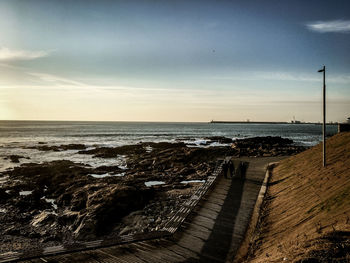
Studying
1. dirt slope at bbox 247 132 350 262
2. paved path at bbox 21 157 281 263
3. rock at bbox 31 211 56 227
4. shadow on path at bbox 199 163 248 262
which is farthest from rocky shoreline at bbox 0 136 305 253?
dirt slope at bbox 247 132 350 262

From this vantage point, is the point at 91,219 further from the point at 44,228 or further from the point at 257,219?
the point at 257,219

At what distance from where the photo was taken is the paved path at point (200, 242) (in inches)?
342

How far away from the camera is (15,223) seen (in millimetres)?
16406

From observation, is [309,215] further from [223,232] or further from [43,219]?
[43,219]

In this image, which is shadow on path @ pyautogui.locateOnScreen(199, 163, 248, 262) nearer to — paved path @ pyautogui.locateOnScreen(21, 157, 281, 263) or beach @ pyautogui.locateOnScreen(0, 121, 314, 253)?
paved path @ pyautogui.locateOnScreen(21, 157, 281, 263)

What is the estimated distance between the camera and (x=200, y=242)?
994 cm

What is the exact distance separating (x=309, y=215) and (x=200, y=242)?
14.8 ft

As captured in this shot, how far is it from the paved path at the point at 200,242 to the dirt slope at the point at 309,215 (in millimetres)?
968

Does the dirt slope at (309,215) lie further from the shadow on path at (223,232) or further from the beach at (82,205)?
the beach at (82,205)

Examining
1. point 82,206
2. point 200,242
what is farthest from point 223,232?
point 82,206

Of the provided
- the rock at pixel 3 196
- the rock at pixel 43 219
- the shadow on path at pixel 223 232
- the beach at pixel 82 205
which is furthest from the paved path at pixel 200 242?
the rock at pixel 3 196

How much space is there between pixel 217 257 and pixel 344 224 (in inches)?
167

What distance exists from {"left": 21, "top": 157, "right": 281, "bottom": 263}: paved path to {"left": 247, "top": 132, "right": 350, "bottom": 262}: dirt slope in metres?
0.97

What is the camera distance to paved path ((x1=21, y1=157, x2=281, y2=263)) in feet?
28.5
